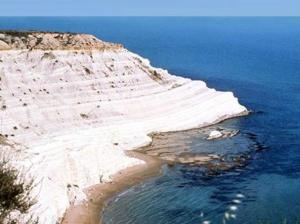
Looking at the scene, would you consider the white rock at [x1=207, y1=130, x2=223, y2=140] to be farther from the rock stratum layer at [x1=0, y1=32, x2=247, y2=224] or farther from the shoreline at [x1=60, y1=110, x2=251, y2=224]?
the shoreline at [x1=60, y1=110, x2=251, y2=224]

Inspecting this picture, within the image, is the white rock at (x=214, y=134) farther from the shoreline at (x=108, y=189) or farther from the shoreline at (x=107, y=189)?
the shoreline at (x=107, y=189)

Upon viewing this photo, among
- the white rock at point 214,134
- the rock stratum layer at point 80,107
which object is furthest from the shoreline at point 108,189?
the white rock at point 214,134

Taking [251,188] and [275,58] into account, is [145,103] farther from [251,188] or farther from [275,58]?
[275,58]

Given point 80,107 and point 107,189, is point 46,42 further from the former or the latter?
point 107,189

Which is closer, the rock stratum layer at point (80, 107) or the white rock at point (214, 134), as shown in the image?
the rock stratum layer at point (80, 107)

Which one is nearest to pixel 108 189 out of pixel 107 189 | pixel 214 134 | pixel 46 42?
pixel 107 189

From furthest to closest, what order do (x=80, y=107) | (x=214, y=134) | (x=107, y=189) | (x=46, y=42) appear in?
(x=46, y=42)
(x=214, y=134)
(x=80, y=107)
(x=107, y=189)
